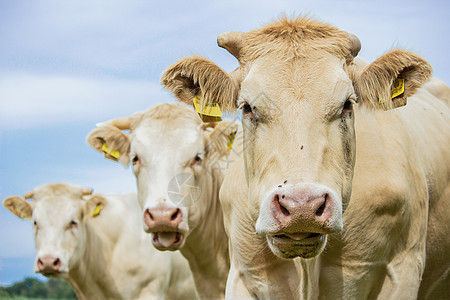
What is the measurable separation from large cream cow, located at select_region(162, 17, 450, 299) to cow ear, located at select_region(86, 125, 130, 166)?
3664mm

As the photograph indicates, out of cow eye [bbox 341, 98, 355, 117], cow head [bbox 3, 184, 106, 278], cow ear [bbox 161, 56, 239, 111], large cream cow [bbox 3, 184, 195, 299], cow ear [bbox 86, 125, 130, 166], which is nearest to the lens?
cow eye [bbox 341, 98, 355, 117]

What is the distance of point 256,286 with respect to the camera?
4453 mm

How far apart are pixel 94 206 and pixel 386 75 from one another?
730 centimetres

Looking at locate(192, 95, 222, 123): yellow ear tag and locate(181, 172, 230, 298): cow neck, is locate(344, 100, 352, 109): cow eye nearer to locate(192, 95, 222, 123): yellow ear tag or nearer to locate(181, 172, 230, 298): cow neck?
locate(192, 95, 222, 123): yellow ear tag

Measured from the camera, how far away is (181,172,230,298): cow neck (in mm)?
7816

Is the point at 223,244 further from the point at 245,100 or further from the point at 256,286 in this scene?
the point at 245,100

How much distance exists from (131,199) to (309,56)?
7946mm

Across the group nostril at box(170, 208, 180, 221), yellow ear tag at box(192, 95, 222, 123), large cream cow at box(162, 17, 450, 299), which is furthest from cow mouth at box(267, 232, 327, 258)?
nostril at box(170, 208, 180, 221)

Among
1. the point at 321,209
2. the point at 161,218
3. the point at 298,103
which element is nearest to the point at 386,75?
the point at 298,103

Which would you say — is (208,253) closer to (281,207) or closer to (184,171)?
(184,171)

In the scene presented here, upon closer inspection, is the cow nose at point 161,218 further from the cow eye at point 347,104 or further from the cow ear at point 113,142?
the cow eye at point 347,104

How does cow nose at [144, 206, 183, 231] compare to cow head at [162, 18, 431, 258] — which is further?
cow nose at [144, 206, 183, 231]

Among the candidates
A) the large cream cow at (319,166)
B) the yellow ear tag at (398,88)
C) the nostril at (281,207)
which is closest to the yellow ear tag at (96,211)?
the large cream cow at (319,166)

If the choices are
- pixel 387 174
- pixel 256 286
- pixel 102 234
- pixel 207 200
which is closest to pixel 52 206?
pixel 102 234
